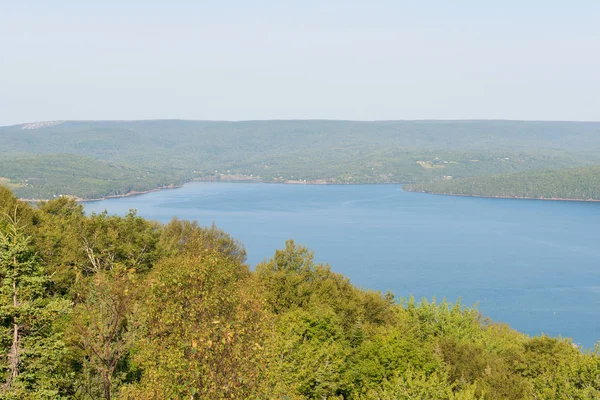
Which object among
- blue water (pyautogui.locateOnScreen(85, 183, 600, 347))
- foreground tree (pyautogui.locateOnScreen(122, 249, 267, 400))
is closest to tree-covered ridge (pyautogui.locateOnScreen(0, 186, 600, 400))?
foreground tree (pyautogui.locateOnScreen(122, 249, 267, 400))

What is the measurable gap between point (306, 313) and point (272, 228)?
138697 mm

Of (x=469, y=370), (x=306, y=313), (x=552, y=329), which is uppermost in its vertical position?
(x=306, y=313)

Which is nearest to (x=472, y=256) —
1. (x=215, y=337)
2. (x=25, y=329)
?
(x=25, y=329)

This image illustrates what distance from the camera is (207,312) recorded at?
51.4 ft

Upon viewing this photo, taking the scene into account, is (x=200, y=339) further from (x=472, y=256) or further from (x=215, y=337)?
(x=472, y=256)

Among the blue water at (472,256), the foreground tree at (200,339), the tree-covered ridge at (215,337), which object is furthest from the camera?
the blue water at (472,256)

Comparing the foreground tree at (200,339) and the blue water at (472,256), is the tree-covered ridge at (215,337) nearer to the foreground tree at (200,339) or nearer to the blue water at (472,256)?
the foreground tree at (200,339)

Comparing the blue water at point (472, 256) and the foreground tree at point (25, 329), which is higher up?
the foreground tree at point (25, 329)

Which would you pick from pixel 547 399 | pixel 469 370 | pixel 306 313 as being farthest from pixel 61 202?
pixel 547 399

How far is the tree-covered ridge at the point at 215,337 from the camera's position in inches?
588

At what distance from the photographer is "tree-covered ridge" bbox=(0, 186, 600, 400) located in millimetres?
14930

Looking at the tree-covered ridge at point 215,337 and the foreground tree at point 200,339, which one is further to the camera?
the tree-covered ridge at point 215,337

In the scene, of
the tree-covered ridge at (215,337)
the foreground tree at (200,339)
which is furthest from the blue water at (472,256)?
the foreground tree at (200,339)

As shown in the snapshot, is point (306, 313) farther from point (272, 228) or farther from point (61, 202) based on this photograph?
point (272, 228)
